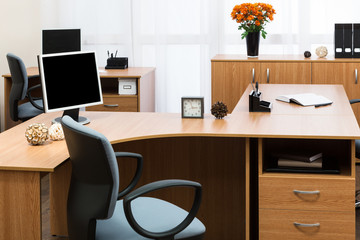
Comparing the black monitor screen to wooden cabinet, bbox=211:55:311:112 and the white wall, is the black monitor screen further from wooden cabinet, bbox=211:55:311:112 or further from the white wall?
the white wall

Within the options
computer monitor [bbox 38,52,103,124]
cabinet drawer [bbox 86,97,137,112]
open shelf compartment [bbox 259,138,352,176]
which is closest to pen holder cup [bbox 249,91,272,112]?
open shelf compartment [bbox 259,138,352,176]

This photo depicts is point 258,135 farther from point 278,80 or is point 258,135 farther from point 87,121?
point 278,80

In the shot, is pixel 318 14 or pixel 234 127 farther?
pixel 318 14

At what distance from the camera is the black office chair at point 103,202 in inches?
92.4

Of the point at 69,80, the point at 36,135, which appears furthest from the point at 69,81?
the point at 36,135

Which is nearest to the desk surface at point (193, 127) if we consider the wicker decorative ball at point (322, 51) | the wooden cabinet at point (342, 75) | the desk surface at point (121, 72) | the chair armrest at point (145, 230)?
the chair armrest at point (145, 230)

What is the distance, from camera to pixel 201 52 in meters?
6.38

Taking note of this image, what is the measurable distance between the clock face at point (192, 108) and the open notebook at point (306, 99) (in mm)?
781

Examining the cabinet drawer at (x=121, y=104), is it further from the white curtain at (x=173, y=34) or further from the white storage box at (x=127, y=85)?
the white curtain at (x=173, y=34)

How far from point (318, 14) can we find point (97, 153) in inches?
169

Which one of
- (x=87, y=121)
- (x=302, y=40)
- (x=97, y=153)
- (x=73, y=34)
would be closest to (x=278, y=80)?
(x=302, y=40)

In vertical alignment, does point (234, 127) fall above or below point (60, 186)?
above

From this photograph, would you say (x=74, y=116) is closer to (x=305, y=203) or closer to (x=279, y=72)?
(x=305, y=203)

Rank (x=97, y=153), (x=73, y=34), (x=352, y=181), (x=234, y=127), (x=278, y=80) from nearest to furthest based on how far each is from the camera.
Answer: (x=97, y=153) < (x=352, y=181) < (x=234, y=127) < (x=278, y=80) < (x=73, y=34)
